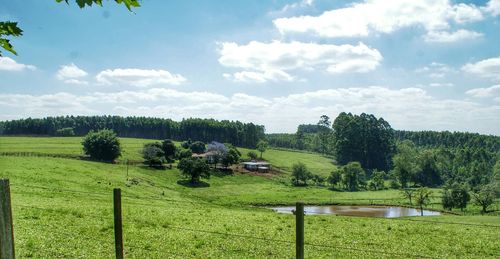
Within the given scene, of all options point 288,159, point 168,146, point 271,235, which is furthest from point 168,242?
point 288,159

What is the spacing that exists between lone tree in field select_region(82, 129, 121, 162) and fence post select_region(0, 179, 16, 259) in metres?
110

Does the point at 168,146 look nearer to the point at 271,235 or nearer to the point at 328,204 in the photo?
the point at 328,204

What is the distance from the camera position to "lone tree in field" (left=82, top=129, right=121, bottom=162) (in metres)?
110

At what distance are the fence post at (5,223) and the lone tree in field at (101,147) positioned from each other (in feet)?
361

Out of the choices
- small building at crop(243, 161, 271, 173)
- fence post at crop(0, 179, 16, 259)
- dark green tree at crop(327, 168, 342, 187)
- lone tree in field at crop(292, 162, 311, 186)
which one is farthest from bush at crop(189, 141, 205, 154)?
fence post at crop(0, 179, 16, 259)

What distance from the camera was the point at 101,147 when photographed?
363 ft

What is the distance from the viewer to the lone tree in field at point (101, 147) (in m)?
110

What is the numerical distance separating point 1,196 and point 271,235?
73.2 feet

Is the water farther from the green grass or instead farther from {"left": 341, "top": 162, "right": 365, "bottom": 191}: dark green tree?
the green grass

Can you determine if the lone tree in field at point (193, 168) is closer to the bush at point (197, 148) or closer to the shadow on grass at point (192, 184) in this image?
the shadow on grass at point (192, 184)

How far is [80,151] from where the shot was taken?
406 ft

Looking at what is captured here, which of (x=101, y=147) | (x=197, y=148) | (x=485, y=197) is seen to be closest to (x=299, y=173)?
(x=197, y=148)

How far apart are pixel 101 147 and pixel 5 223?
110956mm

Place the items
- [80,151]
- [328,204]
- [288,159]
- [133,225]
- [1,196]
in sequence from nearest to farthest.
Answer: [1,196], [133,225], [328,204], [80,151], [288,159]
